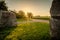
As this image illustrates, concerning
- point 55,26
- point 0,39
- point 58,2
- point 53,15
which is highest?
point 58,2

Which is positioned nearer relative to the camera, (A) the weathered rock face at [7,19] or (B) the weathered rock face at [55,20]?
(B) the weathered rock face at [55,20]

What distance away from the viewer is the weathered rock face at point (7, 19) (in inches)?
318

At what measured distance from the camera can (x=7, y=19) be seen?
8.34 meters

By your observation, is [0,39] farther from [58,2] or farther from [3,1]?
[3,1]

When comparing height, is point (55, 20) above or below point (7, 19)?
above

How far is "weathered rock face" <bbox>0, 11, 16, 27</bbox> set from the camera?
8086mm

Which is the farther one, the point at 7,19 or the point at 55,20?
the point at 7,19

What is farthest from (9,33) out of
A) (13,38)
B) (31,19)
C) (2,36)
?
(31,19)

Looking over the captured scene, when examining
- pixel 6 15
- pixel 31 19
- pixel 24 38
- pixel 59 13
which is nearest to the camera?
pixel 59 13

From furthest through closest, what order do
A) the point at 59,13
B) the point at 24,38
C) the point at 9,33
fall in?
the point at 9,33
the point at 24,38
the point at 59,13

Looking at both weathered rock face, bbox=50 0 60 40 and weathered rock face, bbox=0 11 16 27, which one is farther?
weathered rock face, bbox=0 11 16 27

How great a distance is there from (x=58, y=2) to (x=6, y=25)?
450 cm

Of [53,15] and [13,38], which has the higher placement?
[53,15]

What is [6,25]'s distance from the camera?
829 centimetres
